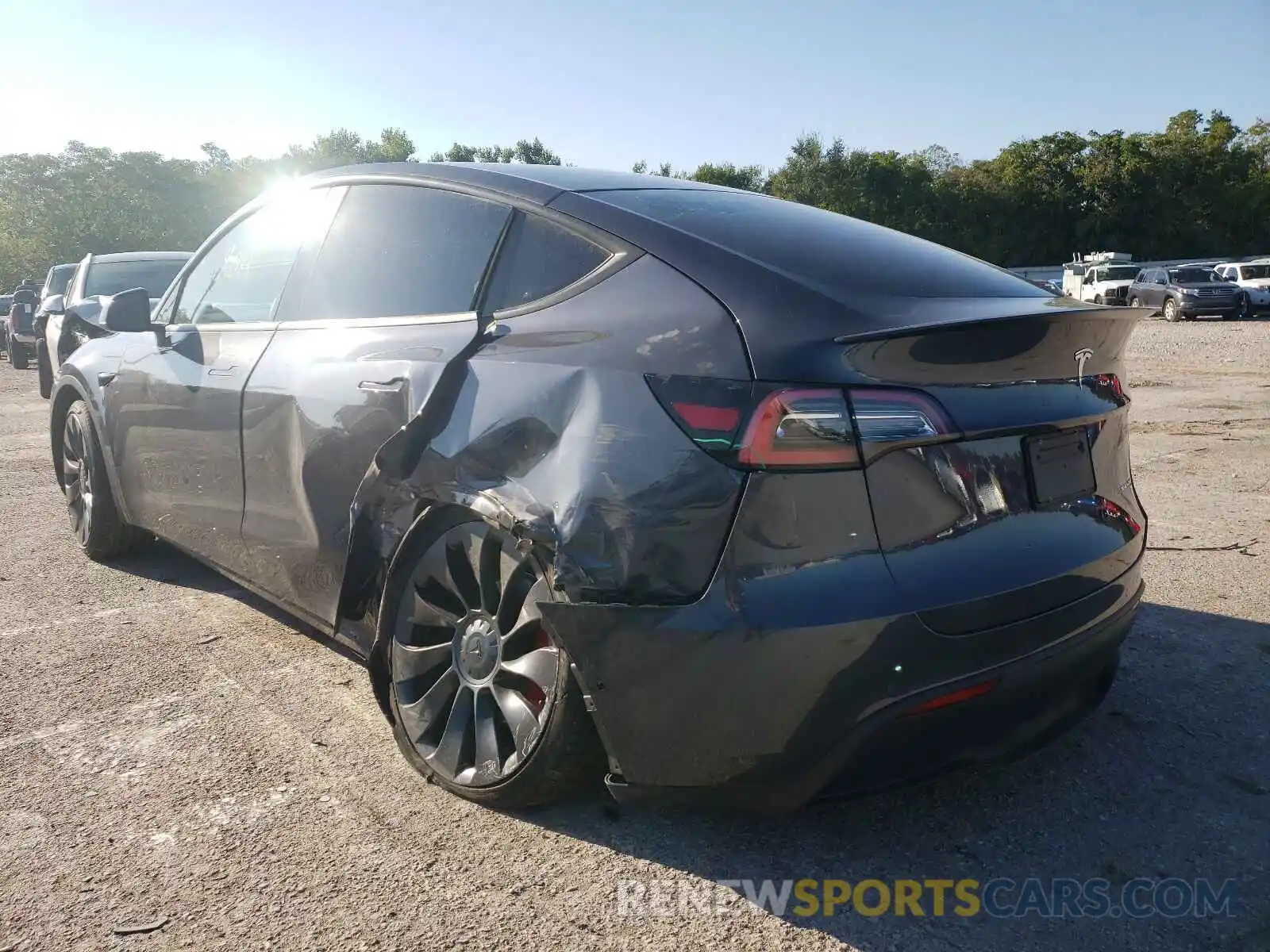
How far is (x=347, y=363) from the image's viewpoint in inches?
118

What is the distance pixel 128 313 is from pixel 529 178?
2.10 metres

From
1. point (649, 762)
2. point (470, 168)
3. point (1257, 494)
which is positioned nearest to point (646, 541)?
point (649, 762)

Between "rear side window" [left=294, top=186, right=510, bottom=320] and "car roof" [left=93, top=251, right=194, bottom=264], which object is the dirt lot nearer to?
"rear side window" [left=294, top=186, right=510, bottom=320]

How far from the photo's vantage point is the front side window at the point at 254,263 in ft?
11.6

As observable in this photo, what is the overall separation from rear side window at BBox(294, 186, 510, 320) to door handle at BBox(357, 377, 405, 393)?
0.22 metres

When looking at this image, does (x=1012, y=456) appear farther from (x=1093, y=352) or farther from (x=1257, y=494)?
(x=1257, y=494)

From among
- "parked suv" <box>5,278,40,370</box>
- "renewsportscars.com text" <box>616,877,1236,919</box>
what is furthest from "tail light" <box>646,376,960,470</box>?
"parked suv" <box>5,278,40,370</box>

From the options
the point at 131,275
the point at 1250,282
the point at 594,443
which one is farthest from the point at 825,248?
the point at 1250,282

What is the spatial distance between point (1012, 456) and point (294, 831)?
6.25 ft

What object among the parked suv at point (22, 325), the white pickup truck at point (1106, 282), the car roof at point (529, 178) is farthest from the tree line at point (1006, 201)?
the car roof at point (529, 178)

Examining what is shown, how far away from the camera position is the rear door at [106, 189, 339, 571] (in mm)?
3545

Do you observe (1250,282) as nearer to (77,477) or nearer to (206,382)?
(77,477)

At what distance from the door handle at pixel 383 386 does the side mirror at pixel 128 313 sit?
5.84 ft

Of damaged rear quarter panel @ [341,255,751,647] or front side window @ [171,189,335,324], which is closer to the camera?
damaged rear quarter panel @ [341,255,751,647]
